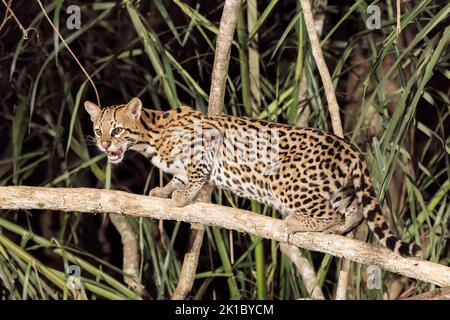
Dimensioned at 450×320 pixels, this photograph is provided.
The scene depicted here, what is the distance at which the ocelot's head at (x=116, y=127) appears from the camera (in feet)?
19.6

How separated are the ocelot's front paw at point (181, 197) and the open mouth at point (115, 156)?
39 centimetres

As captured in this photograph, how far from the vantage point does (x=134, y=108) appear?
19.9 ft

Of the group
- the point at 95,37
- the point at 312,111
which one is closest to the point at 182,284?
the point at 312,111

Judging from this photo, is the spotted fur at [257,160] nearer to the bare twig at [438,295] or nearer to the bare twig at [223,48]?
the bare twig at [223,48]

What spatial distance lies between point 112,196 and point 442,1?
3.34 metres

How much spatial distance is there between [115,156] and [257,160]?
854 millimetres

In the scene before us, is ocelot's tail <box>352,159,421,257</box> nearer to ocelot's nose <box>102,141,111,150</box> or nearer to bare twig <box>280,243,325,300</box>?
ocelot's nose <box>102,141,111,150</box>

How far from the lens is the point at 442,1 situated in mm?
7613

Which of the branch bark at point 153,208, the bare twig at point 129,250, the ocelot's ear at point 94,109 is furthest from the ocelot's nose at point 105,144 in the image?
the bare twig at point 129,250

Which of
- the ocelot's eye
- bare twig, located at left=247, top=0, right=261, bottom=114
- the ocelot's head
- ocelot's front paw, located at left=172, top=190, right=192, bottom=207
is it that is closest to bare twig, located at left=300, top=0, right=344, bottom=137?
ocelot's front paw, located at left=172, top=190, right=192, bottom=207

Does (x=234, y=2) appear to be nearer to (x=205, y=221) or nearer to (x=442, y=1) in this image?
(x=205, y=221)

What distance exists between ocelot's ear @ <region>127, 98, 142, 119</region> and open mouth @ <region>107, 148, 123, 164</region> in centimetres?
23

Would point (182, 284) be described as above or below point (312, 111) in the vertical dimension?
below

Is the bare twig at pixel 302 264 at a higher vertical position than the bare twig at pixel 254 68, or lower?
lower
